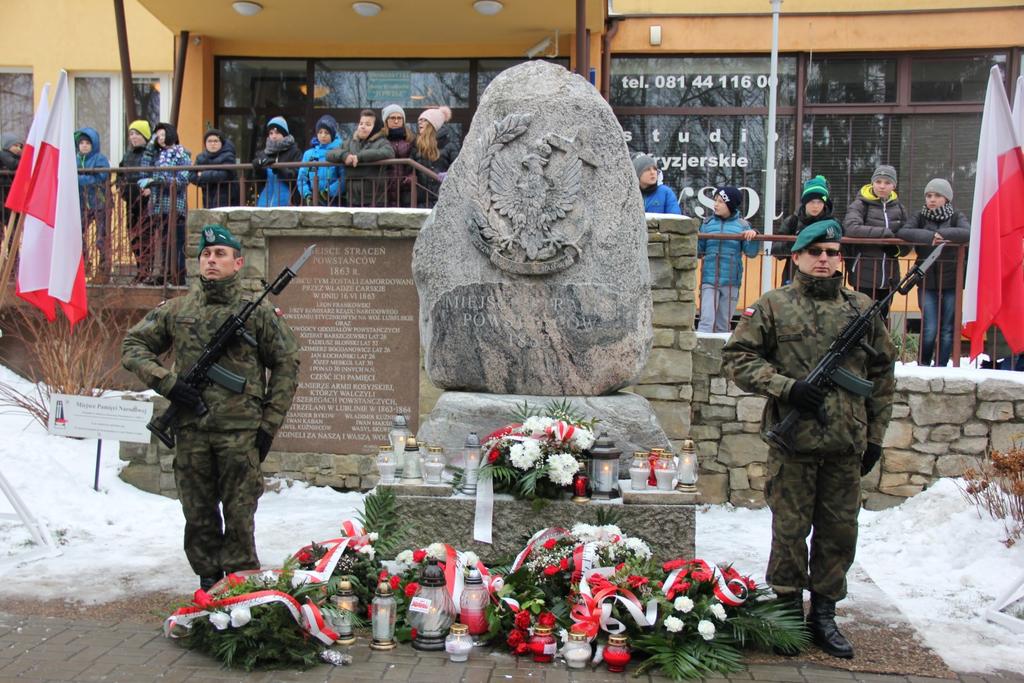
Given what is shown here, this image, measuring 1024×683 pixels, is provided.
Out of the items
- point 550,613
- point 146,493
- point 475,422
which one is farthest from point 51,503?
point 550,613

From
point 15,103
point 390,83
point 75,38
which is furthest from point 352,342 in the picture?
point 15,103

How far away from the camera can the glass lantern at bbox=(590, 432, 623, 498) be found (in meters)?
5.14

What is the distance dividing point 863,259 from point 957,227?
0.76 m

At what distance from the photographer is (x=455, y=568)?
4.82 m

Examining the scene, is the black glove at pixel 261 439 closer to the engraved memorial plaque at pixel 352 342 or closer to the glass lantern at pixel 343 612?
the glass lantern at pixel 343 612

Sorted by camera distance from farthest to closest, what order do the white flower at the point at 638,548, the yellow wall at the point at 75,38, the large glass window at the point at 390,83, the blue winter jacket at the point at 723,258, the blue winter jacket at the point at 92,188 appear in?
the large glass window at the point at 390,83, the yellow wall at the point at 75,38, the blue winter jacket at the point at 92,188, the blue winter jacket at the point at 723,258, the white flower at the point at 638,548

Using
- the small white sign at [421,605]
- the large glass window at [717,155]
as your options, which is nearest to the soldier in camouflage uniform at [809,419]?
the small white sign at [421,605]

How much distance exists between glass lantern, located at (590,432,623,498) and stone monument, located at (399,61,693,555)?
349mm

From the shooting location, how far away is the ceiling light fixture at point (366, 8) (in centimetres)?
1137

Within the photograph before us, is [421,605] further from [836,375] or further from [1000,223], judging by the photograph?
[1000,223]

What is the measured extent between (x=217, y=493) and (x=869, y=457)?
3.02 m

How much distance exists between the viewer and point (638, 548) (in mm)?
4930

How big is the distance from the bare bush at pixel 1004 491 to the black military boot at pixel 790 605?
7.24 feet

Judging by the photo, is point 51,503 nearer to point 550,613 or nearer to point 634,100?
point 550,613
